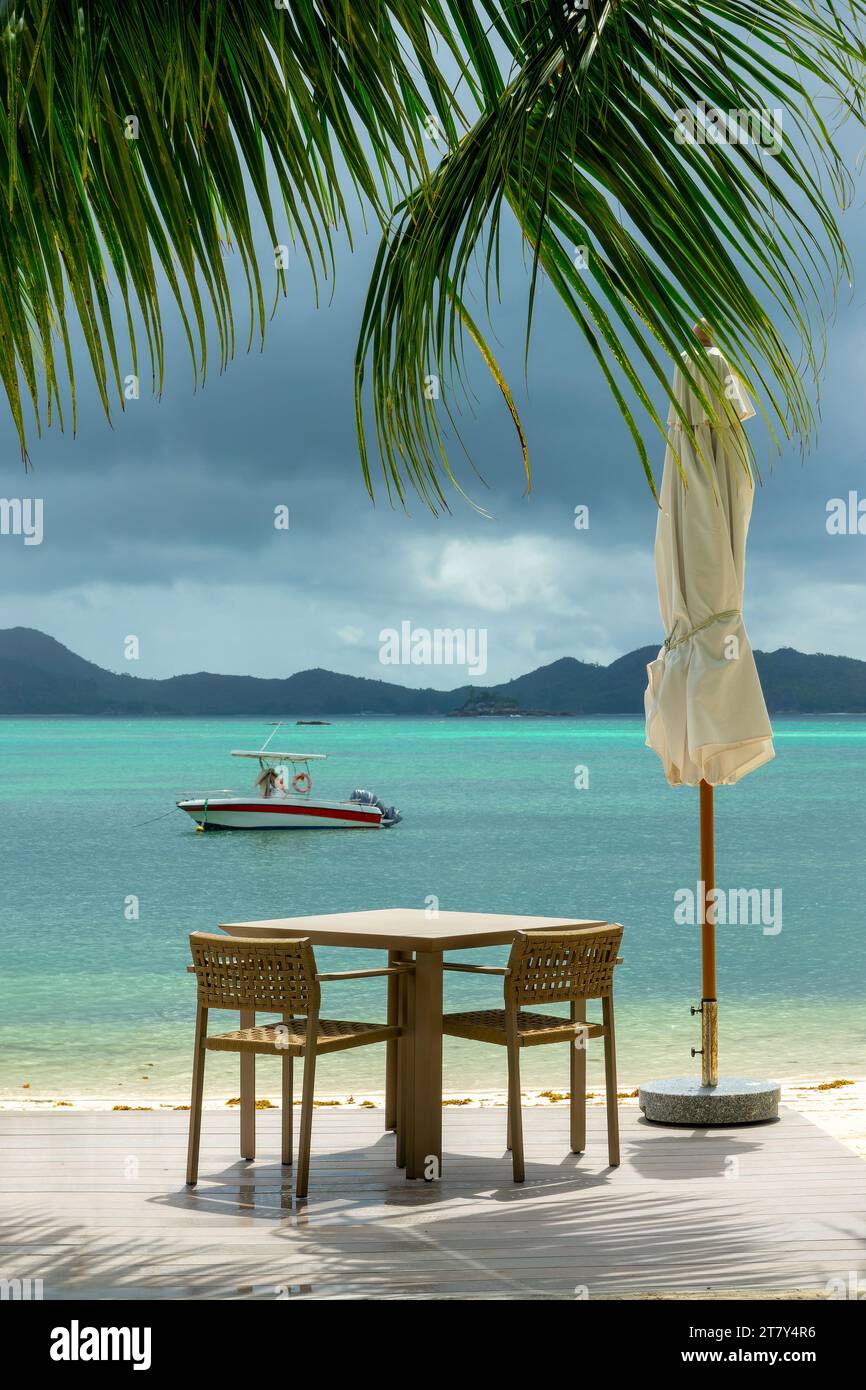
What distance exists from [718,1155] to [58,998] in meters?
13.4

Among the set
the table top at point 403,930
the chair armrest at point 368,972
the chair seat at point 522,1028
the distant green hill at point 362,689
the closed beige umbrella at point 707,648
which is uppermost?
the distant green hill at point 362,689

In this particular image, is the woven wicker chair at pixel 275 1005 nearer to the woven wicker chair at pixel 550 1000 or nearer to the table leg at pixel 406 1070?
the table leg at pixel 406 1070

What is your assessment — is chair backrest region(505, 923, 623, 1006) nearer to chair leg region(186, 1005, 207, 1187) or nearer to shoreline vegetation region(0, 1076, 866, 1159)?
chair leg region(186, 1005, 207, 1187)

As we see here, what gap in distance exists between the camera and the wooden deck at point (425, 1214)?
127 inches

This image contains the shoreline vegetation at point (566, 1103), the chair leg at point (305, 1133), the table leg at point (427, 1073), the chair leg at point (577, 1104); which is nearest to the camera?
the chair leg at point (305, 1133)

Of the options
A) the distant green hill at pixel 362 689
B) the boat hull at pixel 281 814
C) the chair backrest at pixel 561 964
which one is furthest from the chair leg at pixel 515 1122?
the distant green hill at pixel 362 689

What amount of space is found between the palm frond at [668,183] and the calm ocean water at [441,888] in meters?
8.09

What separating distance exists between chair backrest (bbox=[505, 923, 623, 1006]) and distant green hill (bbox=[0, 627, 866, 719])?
257 ft

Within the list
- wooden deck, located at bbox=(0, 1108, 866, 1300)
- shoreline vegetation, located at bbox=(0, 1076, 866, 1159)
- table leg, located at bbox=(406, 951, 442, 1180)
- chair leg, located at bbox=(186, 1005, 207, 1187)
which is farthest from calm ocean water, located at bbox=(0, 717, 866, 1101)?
chair leg, located at bbox=(186, 1005, 207, 1187)

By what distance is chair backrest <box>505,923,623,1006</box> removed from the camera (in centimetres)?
425

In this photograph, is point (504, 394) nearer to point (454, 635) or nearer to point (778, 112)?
point (778, 112)

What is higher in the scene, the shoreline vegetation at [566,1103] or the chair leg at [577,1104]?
the chair leg at [577,1104]

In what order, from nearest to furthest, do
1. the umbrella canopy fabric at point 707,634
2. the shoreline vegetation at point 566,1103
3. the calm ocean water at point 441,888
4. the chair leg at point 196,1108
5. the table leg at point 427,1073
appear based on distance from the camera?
the chair leg at point 196,1108
the table leg at point 427,1073
the umbrella canopy fabric at point 707,634
the shoreline vegetation at point 566,1103
the calm ocean water at point 441,888

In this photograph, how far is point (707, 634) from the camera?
512 centimetres
